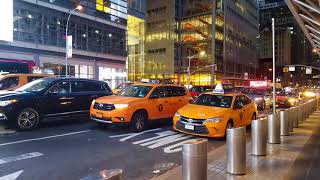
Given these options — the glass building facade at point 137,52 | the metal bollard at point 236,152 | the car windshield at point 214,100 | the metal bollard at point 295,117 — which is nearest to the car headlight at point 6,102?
the car windshield at point 214,100

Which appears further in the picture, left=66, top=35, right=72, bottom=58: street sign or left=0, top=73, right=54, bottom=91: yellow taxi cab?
left=66, top=35, right=72, bottom=58: street sign

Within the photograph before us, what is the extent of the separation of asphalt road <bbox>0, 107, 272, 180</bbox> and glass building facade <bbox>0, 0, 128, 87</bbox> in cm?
2684

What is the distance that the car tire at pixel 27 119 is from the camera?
1056 cm

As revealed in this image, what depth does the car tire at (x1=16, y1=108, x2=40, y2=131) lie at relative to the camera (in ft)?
34.6

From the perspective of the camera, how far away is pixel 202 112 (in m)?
10.4

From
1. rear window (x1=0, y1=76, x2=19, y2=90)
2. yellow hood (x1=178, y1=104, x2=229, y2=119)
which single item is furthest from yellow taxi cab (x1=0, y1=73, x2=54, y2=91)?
yellow hood (x1=178, y1=104, x2=229, y2=119)

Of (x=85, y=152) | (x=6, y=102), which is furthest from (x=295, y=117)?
(x=6, y=102)

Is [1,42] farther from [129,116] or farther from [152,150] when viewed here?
[152,150]

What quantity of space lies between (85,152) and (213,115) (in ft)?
13.9

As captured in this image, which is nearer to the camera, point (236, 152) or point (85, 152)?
point (236, 152)

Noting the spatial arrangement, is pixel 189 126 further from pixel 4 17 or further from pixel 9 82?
pixel 4 17

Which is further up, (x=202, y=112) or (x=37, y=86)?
(x=37, y=86)

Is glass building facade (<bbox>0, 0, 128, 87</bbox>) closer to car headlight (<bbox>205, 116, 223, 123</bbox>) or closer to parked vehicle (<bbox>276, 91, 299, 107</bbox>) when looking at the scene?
parked vehicle (<bbox>276, 91, 299, 107</bbox>)

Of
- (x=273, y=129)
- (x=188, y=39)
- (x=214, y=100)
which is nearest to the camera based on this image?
(x=273, y=129)
